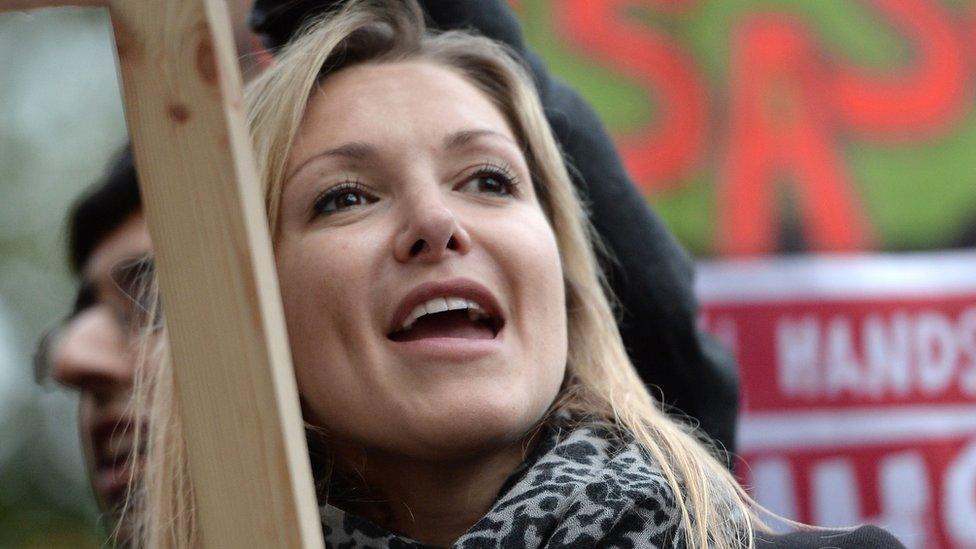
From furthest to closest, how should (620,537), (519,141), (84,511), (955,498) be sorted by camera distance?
(84,511)
(955,498)
(519,141)
(620,537)

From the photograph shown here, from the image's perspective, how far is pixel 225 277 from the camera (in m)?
1.08

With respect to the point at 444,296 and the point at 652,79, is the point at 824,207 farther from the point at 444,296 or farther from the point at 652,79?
the point at 444,296

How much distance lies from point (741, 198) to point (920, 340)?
54 centimetres

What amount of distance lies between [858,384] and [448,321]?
1.66m

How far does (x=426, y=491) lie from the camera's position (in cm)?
178

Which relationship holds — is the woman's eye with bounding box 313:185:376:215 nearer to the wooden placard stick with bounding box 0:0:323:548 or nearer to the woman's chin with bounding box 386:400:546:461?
the woman's chin with bounding box 386:400:546:461

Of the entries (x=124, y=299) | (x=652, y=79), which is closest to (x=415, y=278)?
(x=124, y=299)

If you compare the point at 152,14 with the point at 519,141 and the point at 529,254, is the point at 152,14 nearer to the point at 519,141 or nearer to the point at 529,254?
the point at 529,254

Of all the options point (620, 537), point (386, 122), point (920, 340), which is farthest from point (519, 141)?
point (920, 340)

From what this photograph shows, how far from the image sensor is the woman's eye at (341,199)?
1767 millimetres

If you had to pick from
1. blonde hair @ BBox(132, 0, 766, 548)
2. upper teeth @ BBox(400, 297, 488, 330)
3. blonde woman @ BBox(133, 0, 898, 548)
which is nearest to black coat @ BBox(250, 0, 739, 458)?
blonde hair @ BBox(132, 0, 766, 548)

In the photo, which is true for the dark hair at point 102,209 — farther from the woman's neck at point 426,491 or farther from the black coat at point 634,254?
the woman's neck at point 426,491

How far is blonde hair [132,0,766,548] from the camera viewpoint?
1.83 metres

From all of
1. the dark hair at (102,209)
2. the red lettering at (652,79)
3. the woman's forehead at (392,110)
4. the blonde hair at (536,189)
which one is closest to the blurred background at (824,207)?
the red lettering at (652,79)
